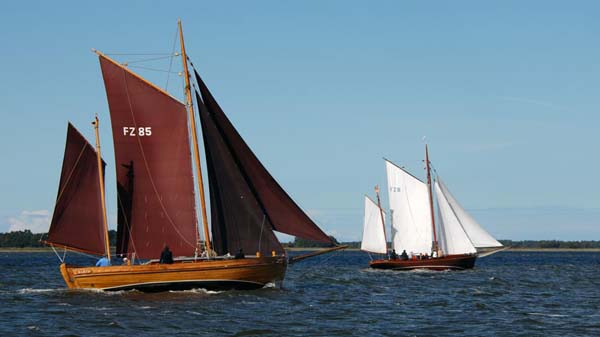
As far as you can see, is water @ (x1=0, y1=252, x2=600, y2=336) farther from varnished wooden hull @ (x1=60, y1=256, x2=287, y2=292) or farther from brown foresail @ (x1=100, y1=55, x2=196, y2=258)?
brown foresail @ (x1=100, y1=55, x2=196, y2=258)

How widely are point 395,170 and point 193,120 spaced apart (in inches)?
1744

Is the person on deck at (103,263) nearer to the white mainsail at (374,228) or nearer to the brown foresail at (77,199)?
the brown foresail at (77,199)

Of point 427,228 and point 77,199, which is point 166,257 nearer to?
point 77,199

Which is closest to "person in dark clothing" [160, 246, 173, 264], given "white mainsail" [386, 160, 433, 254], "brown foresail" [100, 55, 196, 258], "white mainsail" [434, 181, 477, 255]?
"brown foresail" [100, 55, 196, 258]

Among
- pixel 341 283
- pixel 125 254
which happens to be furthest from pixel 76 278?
pixel 341 283

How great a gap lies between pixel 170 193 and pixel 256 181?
4.55 m

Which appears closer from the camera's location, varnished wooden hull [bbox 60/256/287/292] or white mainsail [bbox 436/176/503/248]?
varnished wooden hull [bbox 60/256/287/292]

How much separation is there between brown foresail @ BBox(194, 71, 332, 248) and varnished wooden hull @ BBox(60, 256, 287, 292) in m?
2.45

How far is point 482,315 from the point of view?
4034 cm

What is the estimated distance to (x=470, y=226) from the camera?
8825 cm

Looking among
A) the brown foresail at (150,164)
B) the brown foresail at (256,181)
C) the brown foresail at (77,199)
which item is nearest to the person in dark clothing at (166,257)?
the brown foresail at (150,164)

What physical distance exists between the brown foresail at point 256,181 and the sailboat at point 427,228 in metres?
38.8

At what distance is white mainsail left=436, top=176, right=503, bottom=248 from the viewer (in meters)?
87.1

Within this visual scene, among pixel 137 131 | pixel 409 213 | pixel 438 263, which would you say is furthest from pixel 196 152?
pixel 409 213
